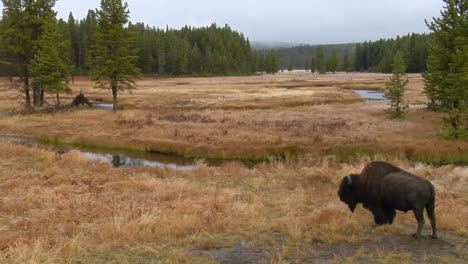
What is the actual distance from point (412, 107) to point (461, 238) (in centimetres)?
4040

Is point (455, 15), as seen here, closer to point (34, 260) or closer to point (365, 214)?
point (365, 214)

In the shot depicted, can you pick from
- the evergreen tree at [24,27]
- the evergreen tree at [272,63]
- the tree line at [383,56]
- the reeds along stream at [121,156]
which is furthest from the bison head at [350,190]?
the evergreen tree at [272,63]

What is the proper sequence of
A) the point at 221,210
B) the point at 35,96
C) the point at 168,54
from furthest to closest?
the point at 168,54, the point at 35,96, the point at 221,210

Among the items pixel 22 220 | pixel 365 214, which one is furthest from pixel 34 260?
pixel 365 214

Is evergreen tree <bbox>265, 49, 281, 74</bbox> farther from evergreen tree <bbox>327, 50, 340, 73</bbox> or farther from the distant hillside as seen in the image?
the distant hillside

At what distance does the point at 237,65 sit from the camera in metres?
146

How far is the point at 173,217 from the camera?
8867 millimetres

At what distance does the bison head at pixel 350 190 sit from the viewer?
8.86 m

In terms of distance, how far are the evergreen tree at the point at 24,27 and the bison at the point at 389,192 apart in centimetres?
4350

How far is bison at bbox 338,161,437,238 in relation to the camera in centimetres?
760

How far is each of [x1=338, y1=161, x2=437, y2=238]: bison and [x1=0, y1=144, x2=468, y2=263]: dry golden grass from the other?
52 cm

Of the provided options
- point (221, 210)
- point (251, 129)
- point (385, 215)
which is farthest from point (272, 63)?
point (385, 215)

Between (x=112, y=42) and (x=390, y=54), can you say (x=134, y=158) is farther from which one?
(x=390, y=54)

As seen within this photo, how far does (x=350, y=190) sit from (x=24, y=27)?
47.2 meters
